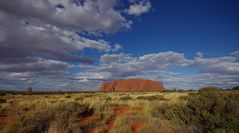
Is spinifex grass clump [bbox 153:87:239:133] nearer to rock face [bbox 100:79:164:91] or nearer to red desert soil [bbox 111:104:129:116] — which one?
red desert soil [bbox 111:104:129:116]

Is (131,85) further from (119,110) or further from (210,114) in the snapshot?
(210,114)

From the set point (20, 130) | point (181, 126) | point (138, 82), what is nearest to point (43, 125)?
point (20, 130)

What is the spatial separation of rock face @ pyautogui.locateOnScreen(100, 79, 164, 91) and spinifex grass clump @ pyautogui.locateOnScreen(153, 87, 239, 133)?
155 m

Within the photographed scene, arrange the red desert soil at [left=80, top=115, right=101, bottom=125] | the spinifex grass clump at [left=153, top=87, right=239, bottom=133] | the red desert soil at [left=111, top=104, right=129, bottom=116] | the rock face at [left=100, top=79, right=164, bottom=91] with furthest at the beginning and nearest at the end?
the rock face at [left=100, top=79, right=164, bottom=91]
the red desert soil at [left=111, top=104, right=129, bottom=116]
the red desert soil at [left=80, top=115, right=101, bottom=125]
the spinifex grass clump at [left=153, top=87, right=239, bottom=133]

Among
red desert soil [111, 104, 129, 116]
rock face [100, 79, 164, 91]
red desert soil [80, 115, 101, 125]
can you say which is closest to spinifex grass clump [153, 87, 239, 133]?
red desert soil [80, 115, 101, 125]

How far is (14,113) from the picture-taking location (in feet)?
30.9

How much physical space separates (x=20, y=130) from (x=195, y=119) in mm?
6172

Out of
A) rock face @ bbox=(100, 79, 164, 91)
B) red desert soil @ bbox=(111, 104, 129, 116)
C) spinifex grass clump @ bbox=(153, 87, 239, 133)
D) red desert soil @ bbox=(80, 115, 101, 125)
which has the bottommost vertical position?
red desert soil @ bbox=(80, 115, 101, 125)

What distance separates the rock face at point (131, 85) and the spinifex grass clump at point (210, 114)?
155489mm

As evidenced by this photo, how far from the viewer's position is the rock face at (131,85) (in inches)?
6550

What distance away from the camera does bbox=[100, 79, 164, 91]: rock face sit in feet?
546

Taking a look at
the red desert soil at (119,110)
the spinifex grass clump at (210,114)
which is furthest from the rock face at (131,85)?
the spinifex grass clump at (210,114)

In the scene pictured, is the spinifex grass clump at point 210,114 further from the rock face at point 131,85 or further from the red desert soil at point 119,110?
the rock face at point 131,85

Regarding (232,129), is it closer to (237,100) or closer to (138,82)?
(237,100)
